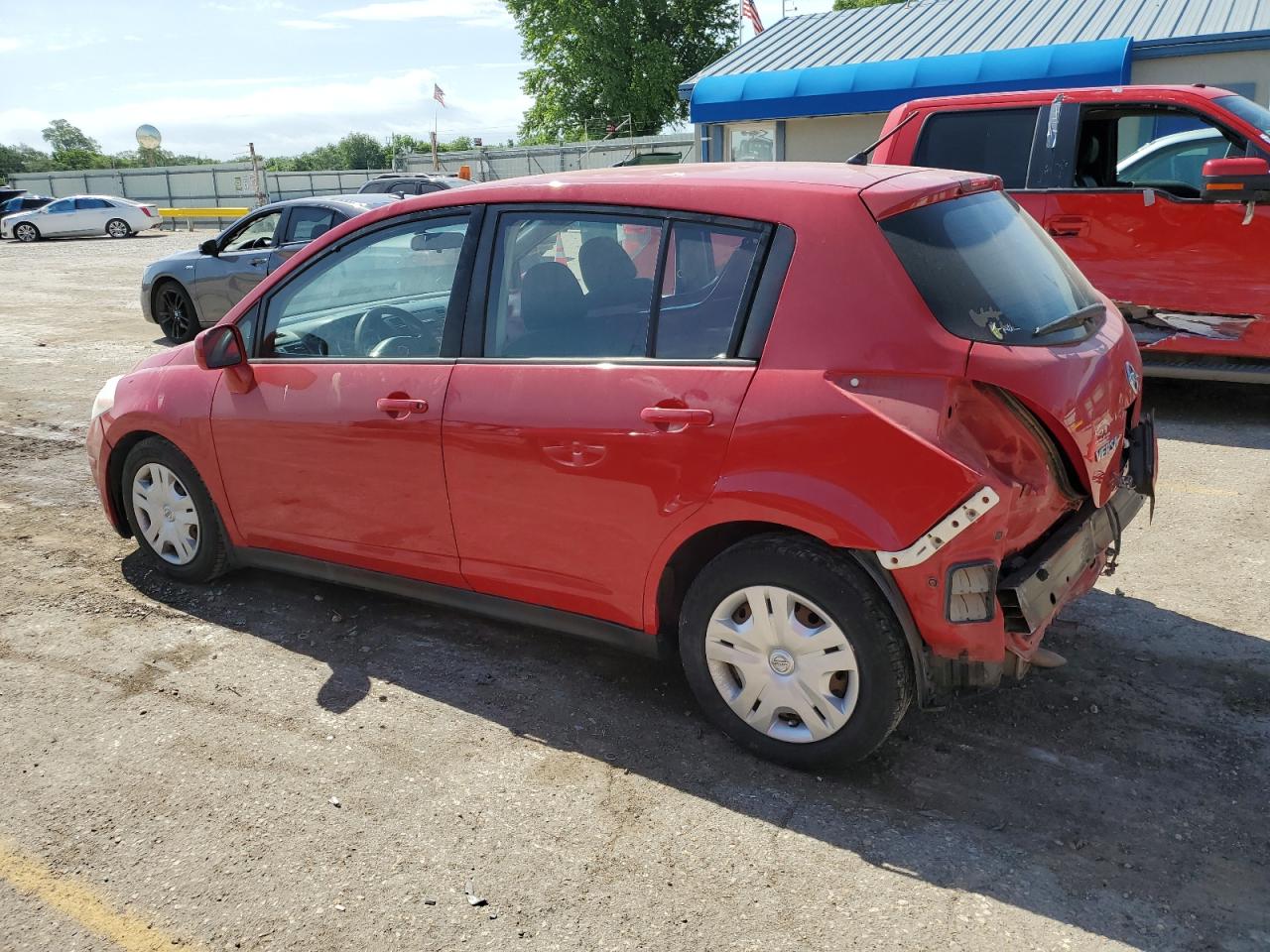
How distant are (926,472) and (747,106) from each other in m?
15.2

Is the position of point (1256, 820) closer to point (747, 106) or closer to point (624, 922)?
point (624, 922)

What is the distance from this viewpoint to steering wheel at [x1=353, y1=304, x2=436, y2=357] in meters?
4.00

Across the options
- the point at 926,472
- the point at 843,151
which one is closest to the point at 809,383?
the point at 926,472

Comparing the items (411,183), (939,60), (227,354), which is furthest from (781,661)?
(411,183)

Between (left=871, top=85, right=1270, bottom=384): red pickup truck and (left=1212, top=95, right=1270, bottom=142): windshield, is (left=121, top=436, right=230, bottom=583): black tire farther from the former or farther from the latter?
(left=1212, top=95, right=1270, bottom=142): windshield

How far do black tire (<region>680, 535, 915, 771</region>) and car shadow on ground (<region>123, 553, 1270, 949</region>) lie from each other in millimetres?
112

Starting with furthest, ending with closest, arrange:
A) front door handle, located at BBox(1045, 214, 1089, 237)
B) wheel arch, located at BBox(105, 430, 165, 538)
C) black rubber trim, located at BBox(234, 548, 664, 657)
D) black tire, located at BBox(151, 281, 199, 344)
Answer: black tire, located at BBox(151, 281, 199, 344) < front door handle, located at BBox(1045, 214, 1089, 237) < wheel arch, located at BBox(105, 430, 165, 538) < black rubber trim, located at BBox(234, 548, 664, 657)

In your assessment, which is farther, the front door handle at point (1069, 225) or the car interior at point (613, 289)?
the front door handle at point (1069, 225)

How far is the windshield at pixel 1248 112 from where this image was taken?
684 cm

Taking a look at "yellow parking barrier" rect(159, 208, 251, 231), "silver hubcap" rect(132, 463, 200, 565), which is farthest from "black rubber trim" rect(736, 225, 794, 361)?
"yellow parking barrier" rect(159, 208, 251, 231)

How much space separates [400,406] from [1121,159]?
5.74 m

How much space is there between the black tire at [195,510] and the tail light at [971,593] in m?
3.15

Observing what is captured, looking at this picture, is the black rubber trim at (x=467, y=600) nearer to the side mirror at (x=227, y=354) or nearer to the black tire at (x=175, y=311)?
the side mirror at (x=227, y=354)

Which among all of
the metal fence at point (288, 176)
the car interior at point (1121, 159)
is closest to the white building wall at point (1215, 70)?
the car interior at point (1121, 159)
